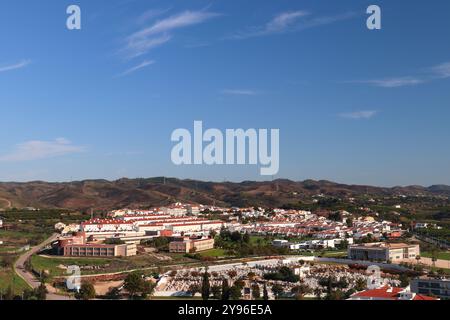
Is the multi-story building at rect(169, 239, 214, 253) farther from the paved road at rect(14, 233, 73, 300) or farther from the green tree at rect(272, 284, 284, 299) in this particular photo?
the green tree at rect(272, 284, 284, 299)

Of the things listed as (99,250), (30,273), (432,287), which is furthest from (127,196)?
(432,287)

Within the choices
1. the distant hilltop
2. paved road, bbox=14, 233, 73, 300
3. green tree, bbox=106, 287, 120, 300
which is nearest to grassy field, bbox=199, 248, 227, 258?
paved road, bbox=14, 233, 73, 300

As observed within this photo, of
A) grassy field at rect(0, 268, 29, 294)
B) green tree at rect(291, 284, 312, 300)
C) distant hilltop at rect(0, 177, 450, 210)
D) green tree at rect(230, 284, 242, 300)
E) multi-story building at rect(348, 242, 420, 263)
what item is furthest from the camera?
distant hilltop at rect(0, 177, 450, 210)

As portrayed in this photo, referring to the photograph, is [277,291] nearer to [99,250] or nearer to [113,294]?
[113,294]

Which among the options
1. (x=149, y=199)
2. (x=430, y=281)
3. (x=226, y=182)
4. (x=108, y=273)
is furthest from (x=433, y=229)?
(x=226, y=182)

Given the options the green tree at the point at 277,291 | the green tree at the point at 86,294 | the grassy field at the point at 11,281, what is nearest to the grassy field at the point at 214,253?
the grassy field at the point at 11,281

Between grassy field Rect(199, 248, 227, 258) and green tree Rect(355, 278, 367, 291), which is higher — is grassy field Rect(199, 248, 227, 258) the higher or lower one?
the lower one

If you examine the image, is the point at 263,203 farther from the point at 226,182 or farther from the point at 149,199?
the point at 226,182
